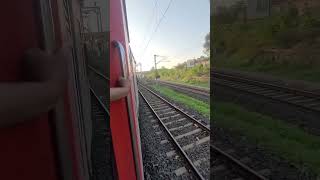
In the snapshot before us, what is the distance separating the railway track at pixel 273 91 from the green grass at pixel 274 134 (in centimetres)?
31

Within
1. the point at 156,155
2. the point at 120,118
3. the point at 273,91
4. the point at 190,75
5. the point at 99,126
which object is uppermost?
the point at 99,126

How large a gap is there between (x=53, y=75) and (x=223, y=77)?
441 cm

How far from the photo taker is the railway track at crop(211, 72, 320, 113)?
4207 millimetres

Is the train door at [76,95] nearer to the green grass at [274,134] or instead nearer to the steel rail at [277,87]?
the green grass at [274,134]

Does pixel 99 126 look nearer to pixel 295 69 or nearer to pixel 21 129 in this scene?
pixel 21 129

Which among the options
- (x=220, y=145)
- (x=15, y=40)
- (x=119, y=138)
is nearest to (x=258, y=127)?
(x=220, y=145)

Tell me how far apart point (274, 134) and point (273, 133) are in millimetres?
23

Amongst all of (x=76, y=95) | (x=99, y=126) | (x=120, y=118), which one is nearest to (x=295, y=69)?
(x=120, y=118)

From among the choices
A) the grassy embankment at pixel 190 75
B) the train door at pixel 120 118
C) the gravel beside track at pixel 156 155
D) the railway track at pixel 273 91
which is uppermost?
the train door at pixel 120 118

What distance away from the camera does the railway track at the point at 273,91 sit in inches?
166

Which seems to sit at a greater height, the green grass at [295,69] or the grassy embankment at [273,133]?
the green grass at [295,69]

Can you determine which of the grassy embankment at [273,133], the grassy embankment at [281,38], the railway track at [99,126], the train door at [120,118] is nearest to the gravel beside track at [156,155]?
the grassy embankment at [273,133]

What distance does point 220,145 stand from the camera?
4461mm

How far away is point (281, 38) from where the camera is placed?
10.3 ft
